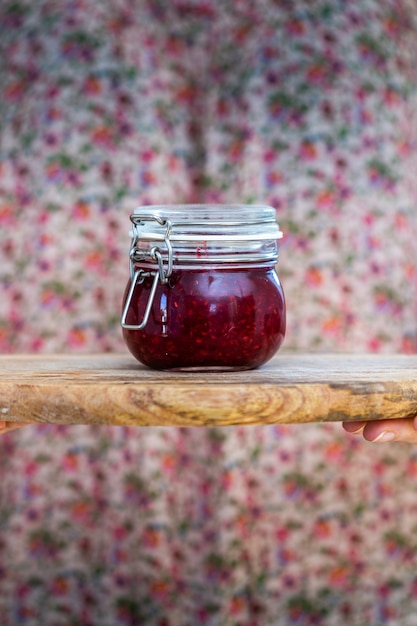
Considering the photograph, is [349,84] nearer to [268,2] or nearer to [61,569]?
[268,2]

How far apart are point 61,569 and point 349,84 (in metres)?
1.48

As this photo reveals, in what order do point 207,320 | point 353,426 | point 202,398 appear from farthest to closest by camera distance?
point 353,426 < point 207,320 < point 202,398

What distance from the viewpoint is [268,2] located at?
2.60 m

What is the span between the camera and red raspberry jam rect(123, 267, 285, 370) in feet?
3.57

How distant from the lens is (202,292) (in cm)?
109

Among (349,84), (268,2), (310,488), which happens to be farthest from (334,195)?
(310,488)

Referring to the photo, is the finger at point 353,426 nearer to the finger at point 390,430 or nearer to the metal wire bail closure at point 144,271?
the finger at point 390,430

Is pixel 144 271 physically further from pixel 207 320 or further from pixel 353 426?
pixel 353 426

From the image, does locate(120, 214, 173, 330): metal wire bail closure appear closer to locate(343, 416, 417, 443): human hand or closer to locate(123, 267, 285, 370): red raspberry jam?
locate(123, 267, 285, 370): red raspberry jam

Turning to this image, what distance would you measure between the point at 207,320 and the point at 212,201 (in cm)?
153

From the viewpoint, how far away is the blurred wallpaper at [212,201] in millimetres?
2484

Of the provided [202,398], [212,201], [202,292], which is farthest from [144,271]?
[212,201]

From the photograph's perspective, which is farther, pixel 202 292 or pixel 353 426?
pixel 353 426

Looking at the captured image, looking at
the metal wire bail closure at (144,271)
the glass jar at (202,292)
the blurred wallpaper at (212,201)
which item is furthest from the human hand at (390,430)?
the blurred wallpaper at (212,201)
